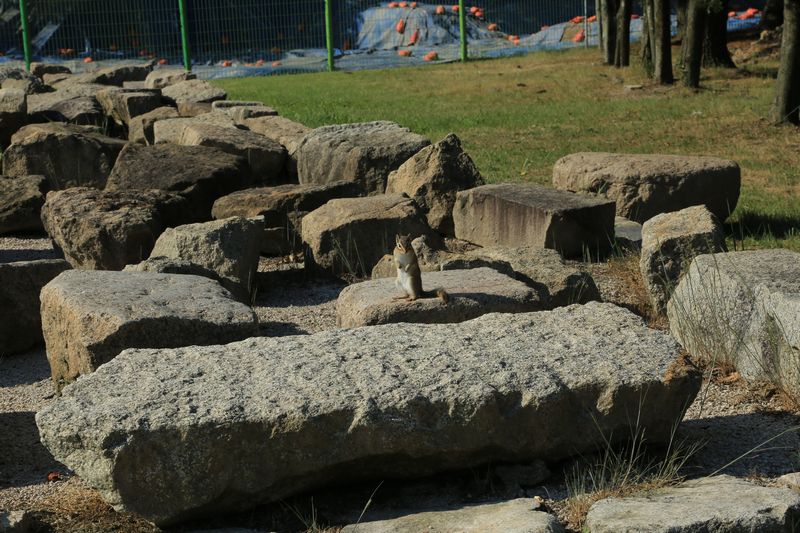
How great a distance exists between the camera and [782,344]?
4.87m

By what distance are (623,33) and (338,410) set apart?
15.5m

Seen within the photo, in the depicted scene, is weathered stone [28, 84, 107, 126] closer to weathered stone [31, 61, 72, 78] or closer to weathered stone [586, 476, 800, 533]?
weathered stone [31, 61, 72, 78]

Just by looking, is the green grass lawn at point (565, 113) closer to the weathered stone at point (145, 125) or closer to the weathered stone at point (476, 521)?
the weathered stone at point (145, 125)

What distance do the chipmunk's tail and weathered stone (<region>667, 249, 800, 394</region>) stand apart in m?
1.16

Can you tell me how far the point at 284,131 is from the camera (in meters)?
10.6

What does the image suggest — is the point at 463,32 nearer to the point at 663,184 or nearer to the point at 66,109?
the point at 66,109

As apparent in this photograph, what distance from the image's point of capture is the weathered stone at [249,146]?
31.3ft

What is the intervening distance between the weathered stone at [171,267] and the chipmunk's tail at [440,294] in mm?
1542

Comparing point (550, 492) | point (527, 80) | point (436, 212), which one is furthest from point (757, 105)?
point (550, 492)

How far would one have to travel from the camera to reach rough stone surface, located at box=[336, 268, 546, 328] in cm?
531

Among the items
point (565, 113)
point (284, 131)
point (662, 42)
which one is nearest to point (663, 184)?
point (284, 131)

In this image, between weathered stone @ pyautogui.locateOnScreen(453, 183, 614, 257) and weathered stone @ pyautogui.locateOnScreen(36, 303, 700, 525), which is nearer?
weathered stone @ pyautogui.locateOnScreen(36, 303, 700, 525)

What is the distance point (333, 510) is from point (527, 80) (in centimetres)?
1503

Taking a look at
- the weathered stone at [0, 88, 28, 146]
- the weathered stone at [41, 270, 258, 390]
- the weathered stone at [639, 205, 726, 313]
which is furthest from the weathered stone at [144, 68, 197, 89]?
the weathered stone at [639, 205, 726, 313]
